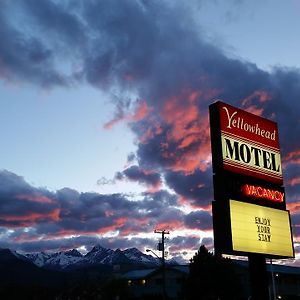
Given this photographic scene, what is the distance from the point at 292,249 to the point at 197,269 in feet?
158

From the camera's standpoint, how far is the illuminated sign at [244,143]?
23.9 meters

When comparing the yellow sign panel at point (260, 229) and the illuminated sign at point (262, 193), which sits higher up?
the illuminated sign at point (262, 193)

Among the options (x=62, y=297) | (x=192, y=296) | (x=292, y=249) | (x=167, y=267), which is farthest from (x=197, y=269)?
(x=62, y=297)

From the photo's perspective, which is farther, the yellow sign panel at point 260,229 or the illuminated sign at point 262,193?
the illuminated sign at point 262,193

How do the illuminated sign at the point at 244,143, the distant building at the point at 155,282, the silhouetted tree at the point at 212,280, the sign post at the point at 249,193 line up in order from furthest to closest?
1. the distant building at the point at 155,282
2. the silhouetted tree at the point at 212,280
3. the illuminated sign at the point at 244,143
4. the sign post at the point at 249,193

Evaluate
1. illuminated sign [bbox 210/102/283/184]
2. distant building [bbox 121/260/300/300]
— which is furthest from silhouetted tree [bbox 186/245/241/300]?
illuminated sign [bbox 210/102/283/184]

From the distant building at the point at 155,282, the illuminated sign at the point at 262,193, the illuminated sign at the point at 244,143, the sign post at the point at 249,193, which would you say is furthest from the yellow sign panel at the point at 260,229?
the distant building at the point at 155,282

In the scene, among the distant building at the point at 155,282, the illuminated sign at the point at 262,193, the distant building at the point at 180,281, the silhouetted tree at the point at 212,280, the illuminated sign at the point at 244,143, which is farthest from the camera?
the distant building at the point at 155,282

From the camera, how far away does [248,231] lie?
23516mm

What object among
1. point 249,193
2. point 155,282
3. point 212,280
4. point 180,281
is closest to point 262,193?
point 249,193

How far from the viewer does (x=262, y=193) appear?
82.8 feet

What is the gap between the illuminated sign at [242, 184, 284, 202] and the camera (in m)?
24.5

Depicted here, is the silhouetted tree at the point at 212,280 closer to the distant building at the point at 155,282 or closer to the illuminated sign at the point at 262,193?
the distant building at the point at 155,282

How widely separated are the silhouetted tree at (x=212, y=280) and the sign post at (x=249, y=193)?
47.3 metres
